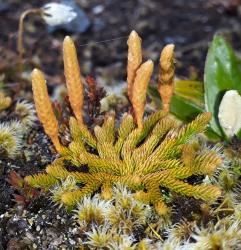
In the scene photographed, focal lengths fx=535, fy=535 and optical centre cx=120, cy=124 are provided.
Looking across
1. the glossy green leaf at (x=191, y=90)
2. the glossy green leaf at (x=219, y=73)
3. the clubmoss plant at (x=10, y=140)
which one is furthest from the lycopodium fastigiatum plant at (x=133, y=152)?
the glossy green leaf at (x=191, y=90)

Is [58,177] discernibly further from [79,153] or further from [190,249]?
[190,249]

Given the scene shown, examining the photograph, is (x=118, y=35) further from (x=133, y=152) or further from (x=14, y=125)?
(x=133, y=152)

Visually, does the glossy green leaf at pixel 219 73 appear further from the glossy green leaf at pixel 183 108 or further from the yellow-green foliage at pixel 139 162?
the yellow-green foliage at pixel 139 162

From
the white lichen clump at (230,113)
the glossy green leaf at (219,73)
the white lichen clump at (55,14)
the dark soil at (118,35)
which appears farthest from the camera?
the dark soil at (118,35)

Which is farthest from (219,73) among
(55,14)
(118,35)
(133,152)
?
(118,35)

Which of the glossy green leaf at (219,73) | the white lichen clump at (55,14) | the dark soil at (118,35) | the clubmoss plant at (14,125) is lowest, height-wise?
the dark soil at (118,35)

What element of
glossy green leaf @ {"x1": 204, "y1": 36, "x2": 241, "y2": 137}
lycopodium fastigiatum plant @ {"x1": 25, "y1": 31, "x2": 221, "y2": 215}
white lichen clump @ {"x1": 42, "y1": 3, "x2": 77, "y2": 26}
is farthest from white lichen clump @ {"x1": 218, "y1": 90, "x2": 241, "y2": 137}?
white lichen clump @ {"x1": 42, "y1": 3, "x2": 77, "y2": 26}

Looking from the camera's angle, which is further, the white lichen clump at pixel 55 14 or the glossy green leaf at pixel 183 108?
the white lichen clump at pixel 55 14

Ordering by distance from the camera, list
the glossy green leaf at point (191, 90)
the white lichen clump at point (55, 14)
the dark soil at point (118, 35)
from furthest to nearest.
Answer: the dark soil at point (118, 35) < the white lichen clump at point (55, 14) < the glossy green leaf at point (191, 90)

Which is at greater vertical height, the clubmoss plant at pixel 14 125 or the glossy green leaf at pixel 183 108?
the clubmoss plant at pixel 14 125
